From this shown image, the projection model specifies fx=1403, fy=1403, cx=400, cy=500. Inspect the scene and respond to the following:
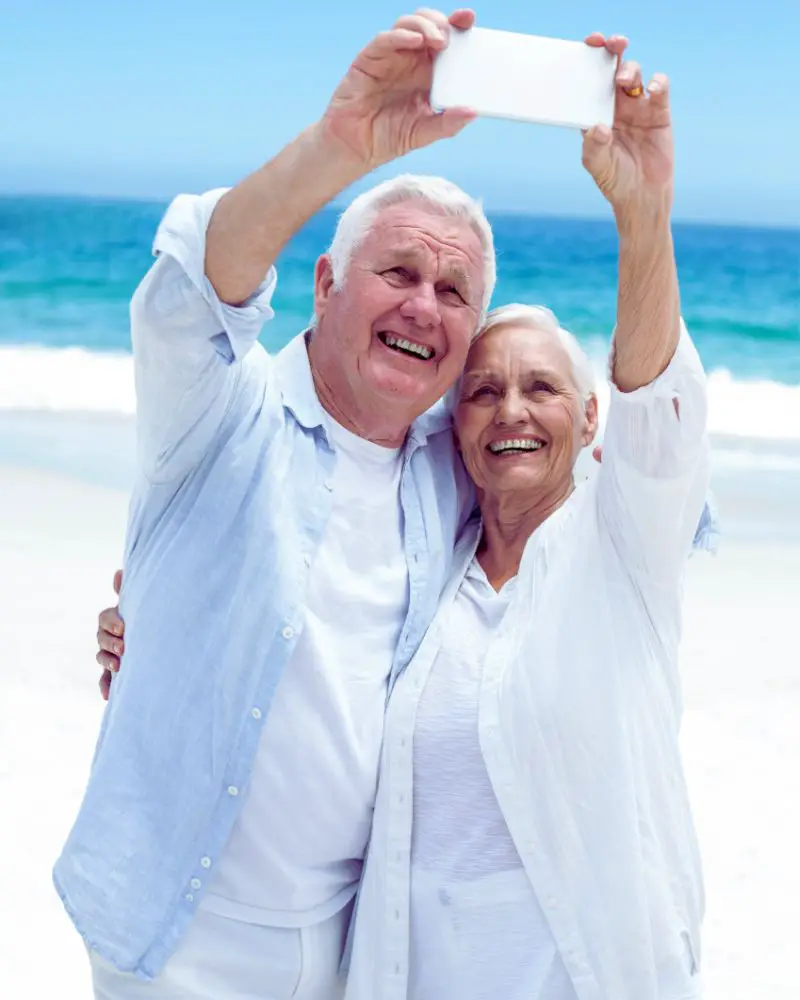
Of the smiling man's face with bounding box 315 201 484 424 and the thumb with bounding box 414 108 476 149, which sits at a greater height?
the thumb with bounding box 414 108 476 149

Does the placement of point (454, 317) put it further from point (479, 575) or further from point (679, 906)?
point (679, 906)

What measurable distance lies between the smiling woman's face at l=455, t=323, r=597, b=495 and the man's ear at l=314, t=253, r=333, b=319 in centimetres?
23

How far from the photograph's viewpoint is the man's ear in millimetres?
2025

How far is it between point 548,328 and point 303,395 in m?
0.40

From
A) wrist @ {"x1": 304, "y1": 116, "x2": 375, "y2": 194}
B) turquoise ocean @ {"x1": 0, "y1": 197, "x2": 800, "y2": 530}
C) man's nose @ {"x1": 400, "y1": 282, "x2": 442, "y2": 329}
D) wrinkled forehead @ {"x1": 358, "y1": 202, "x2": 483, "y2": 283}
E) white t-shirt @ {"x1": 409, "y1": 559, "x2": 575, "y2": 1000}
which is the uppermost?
wrist @ {"x1": 304, "y1": 116, "x2": 375, "y2": 194}

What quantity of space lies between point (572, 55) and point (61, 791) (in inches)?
107

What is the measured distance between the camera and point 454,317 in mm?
1948

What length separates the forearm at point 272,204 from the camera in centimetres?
159

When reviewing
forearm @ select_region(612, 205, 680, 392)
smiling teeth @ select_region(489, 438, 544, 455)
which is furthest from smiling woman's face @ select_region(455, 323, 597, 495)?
forearm @ select_region(612, 205, 680, 392)

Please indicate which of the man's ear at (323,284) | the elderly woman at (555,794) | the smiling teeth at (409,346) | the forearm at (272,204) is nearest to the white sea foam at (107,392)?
the man's ear at (323,284)

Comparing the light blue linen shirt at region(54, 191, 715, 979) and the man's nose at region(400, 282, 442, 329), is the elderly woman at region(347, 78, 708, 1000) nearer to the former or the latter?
the light blue linen shirt at region(54, 191, 715, 979)

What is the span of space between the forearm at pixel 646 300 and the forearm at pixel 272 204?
12.7 inches

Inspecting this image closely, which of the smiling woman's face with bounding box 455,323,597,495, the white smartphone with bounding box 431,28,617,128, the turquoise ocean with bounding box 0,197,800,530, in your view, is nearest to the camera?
the white smartphone with bounding box 431,28,617,128

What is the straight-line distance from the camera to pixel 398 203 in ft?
6.46
